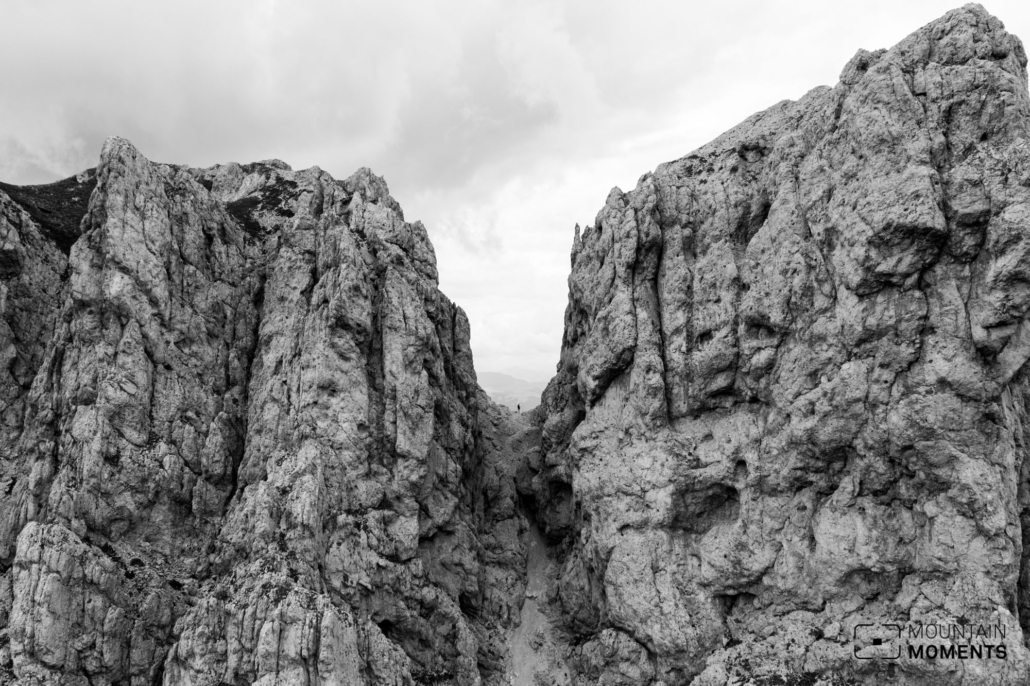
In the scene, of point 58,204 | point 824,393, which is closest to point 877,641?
point 824,393

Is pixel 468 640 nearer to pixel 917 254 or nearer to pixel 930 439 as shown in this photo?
pixel 930 439

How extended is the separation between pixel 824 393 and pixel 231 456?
46.7 metres

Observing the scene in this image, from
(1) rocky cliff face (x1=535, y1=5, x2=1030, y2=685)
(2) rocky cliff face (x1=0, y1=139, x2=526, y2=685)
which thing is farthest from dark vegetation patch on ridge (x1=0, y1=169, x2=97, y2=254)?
(1) rocky cliff face (x1=535, y1=5, x2=1030, y2=685)

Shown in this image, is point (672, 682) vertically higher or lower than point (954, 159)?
lower

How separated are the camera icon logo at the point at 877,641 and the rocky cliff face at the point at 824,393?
42cm

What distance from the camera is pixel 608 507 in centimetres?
4641

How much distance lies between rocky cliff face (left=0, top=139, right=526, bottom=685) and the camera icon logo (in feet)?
89.3

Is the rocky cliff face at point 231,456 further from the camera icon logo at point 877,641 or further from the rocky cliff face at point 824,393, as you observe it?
the camera icon logo at point 877,641

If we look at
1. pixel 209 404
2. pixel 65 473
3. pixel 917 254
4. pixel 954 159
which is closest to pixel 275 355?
pixel 209 404

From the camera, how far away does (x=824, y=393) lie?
128 feet

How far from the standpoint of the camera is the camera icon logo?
114 ft

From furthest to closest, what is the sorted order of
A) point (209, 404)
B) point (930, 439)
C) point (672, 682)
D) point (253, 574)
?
point (209, 404) < point (672, 682) < point (253, 574) < point (930, 439)

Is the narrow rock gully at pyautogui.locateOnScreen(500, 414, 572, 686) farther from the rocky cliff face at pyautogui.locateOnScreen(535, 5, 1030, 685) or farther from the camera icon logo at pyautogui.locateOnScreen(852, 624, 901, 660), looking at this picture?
the camera icon logo at pyautogui.locateOnScreen(852, 624, 901, 660)

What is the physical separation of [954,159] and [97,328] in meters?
64.4
